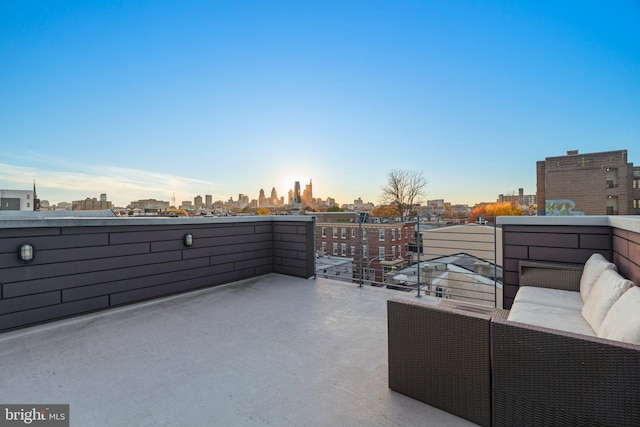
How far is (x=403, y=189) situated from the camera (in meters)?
16.8

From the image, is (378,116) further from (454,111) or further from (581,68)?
(581,68)

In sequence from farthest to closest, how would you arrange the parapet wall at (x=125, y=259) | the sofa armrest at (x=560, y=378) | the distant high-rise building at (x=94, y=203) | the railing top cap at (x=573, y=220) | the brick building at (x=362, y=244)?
the distant high-rise building at (x=94, y=203), the brick building at (x=362, y=244), the parapet wall at (x=125, y=259), the railing top cap at (x=573, y=220), the sofa armrest at (x=560, y=378)

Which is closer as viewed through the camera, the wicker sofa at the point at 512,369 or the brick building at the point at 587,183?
the wicker sofa at the point at 512,369

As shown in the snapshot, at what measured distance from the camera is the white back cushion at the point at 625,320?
3.43 ft

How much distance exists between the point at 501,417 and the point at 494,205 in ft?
56.3

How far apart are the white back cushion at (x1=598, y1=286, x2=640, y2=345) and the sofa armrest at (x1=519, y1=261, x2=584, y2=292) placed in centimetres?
126

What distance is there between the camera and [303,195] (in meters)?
21.9

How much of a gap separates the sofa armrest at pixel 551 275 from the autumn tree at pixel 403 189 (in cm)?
1389

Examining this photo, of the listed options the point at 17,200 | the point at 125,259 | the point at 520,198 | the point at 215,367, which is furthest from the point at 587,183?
the point at 17,200

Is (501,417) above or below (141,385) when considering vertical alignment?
above

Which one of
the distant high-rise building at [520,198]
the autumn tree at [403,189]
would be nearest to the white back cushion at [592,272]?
the autumn tree at [403,189]

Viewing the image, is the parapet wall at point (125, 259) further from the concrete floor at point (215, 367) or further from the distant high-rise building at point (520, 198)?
the distant high-rise building at point (520, 198)

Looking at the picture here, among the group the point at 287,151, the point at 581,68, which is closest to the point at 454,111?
the point at 581,68

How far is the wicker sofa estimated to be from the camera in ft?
3.29
